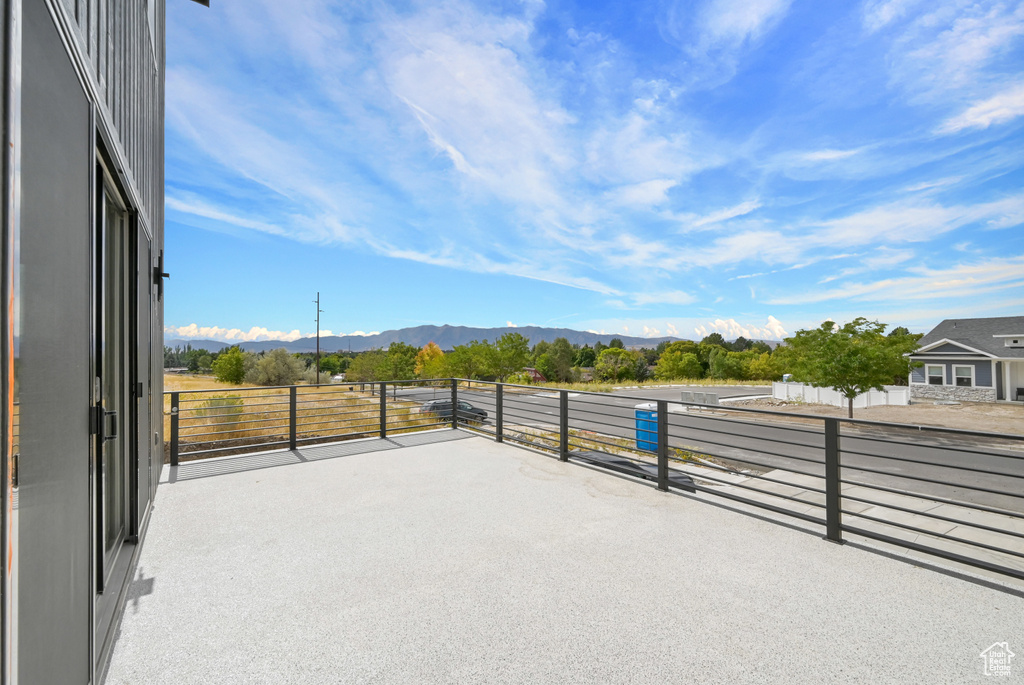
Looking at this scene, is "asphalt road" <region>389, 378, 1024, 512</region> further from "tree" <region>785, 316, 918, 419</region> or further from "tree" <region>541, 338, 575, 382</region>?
"tree" <region>541, 338, 575, 382</region>

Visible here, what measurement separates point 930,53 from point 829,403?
16596mm

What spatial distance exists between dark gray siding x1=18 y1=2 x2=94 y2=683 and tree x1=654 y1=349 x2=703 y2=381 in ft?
158

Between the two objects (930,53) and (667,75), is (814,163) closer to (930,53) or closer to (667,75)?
(930,53)

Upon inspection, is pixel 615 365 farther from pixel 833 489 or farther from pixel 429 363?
pixel 833 489

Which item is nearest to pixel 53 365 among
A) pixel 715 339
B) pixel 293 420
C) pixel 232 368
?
pixel 293 420

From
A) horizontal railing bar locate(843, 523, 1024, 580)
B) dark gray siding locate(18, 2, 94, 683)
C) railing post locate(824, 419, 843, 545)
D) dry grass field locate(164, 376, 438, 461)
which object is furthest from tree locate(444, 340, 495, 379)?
dark gray siding locate(18, 2, 94, 683)

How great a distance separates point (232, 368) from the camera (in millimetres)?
36219

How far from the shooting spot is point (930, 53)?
7707 millimetres

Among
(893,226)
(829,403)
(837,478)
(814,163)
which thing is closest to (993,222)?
(893,226)

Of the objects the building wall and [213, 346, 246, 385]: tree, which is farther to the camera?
[213, 346, 246, 385]: tree

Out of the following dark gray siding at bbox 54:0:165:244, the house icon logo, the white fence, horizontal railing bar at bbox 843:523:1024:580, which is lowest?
the white fence

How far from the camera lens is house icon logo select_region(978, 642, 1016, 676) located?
1734 mm

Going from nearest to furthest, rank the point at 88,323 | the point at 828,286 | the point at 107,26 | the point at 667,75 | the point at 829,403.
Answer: the point at 88,323 < the point at 107,26 < the point at 667,75 < the point at 829,403 < the point at 828,286

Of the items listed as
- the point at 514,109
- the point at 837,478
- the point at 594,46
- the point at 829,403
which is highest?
the point at 594,46
